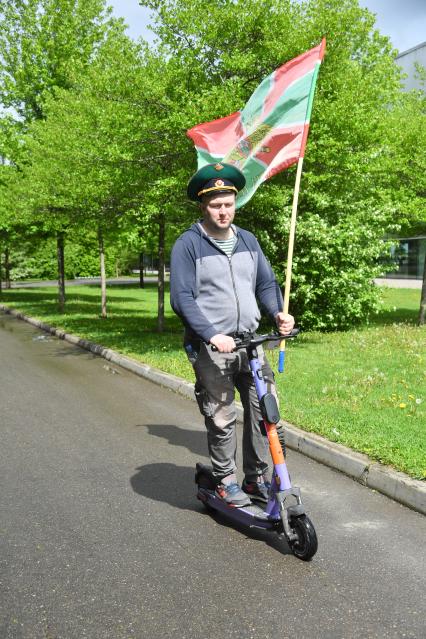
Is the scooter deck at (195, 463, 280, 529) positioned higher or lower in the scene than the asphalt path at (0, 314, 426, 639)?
higher

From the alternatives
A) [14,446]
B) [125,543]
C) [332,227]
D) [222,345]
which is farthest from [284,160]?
[332,227]

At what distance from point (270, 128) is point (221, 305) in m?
1.66

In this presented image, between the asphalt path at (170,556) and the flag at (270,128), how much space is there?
2.26 metres

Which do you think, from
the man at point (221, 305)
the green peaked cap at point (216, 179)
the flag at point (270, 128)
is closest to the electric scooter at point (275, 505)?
the man at point (221, 305)

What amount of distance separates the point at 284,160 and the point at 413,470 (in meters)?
2.49

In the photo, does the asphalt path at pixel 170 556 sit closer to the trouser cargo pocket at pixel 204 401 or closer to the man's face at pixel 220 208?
the trouser cargo pocket at pixel 204 401

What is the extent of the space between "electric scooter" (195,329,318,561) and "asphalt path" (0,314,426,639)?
0.14 metres

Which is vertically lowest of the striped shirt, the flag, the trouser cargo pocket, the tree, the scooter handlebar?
the trouser cargo pocket

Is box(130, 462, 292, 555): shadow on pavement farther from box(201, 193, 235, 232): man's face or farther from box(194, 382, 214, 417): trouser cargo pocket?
box(201, 193, 235, 232): man's face

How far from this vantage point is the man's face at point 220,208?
3840mm

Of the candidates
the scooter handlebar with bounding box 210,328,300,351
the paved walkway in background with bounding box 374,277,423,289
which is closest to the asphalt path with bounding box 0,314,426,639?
the scooter handlebar with bounding box 210,328,300,351

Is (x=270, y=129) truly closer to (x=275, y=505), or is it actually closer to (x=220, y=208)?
(x=220, y=208)

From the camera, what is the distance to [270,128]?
15.8 ft

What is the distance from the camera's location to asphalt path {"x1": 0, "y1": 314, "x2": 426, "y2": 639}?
118 inches
